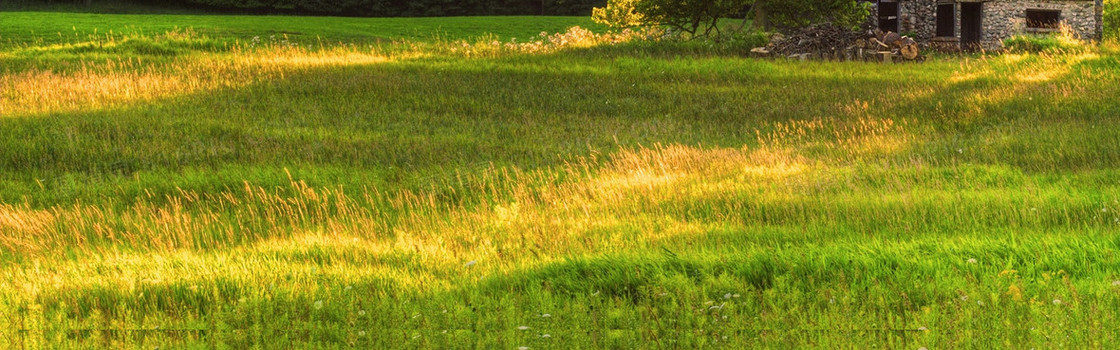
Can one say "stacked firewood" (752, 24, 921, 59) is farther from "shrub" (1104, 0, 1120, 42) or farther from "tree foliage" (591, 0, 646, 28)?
"shrub" (1104, 0, 1120, 42)

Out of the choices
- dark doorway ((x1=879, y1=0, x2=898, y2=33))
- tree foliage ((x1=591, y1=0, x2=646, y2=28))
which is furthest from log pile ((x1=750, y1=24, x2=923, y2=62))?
dark doorway ((x1=879, y1=0, x2=898, y2=33))

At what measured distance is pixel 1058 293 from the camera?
493cm

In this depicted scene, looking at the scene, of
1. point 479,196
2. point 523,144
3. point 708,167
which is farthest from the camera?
point 523,144

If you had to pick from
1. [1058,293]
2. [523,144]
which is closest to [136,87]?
[523,144]

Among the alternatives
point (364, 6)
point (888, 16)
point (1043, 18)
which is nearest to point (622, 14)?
point (888, 16)

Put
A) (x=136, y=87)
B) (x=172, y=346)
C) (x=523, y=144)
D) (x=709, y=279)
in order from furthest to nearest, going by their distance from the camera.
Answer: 1. (x=136, y=87)
2. (x=523, y=144)
3. (x=709, y=279)
4. (x=172, y=346)

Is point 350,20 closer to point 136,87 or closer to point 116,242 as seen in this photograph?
point 136,87

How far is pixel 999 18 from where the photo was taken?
35562 mm

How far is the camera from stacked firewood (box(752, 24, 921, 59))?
2417 cm

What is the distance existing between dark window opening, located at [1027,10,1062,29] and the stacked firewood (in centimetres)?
1314

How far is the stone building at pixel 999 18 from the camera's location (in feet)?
116

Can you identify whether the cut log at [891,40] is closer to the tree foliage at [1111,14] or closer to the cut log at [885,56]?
the cut log at [885,56]

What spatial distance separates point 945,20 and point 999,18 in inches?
87.7

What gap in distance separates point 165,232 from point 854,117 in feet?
34.2
